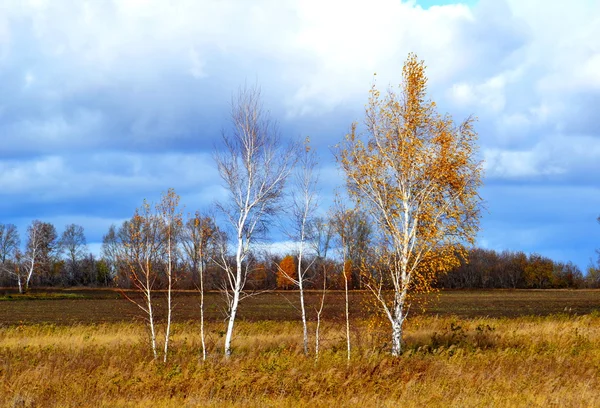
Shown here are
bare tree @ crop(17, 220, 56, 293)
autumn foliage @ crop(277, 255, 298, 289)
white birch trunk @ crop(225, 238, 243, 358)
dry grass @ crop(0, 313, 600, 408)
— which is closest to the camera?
dry grass @ crop(0, 313, 600, 408)

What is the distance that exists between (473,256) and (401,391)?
13511 centimetres

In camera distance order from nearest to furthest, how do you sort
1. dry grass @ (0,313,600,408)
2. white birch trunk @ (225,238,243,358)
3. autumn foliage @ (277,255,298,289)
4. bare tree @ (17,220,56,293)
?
1. dry grass @ (0,313,600,408)
2. white birch trunk @ (225,238,243,358)
3. autumn foliage @ (277,255,298,289)
4. bare tree @ (17,220,56,293)

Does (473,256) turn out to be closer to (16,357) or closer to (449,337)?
(449,337)

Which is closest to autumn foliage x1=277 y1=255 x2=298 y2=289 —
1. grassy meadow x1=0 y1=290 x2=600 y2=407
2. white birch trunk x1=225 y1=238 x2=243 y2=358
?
white birch trunk x1=225 y1=238 x2=243 y2=358

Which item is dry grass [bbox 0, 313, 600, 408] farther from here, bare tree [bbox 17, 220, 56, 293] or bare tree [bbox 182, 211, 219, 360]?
bare tree [bbox 17, 220, 56, 293]

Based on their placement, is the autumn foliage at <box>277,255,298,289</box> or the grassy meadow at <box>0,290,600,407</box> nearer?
the grassy meadow at <box>0,290,600,407</box>

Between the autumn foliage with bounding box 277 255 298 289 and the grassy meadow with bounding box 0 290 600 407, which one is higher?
the autumn foliage with bounding box 277 255 298 289

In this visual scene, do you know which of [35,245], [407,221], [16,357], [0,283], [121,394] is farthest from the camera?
[0,283]

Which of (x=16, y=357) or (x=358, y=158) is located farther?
(x=358, y=158)

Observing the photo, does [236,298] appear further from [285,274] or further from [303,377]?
[303,377]

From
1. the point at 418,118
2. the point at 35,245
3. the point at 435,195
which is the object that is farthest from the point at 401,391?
the point at 35,245

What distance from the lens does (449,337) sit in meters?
25.9

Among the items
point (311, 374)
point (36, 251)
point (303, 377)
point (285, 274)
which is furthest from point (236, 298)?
point (36, 251)

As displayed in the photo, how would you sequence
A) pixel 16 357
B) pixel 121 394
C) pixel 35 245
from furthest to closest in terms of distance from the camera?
pixel 35 245 < pixel 16 357 < pixel 121 394
